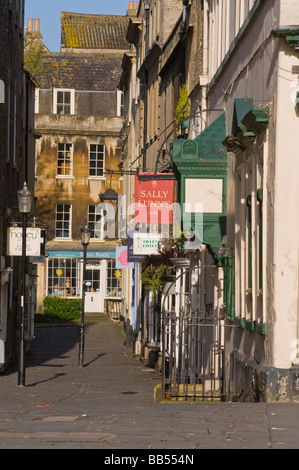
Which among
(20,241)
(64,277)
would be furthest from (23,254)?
(64,277)

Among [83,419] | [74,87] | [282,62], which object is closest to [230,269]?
[282,62]

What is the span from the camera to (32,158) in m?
39.5

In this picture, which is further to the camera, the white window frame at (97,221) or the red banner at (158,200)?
the white window frame at (97,221)

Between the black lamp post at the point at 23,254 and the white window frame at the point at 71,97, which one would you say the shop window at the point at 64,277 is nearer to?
the white window frame at the point at 71,97

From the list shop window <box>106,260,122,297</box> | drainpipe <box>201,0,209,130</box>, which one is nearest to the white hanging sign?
drainpipe <box>201,0,209,130</box>

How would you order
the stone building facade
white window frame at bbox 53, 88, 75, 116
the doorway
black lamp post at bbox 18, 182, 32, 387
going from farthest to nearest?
white window frame at bbox 53, 88, 75, 116 → the stone building facade → the doorway → black lamp post at bbox 18, 182, 32, 387

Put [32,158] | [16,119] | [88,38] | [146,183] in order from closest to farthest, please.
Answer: [146,183] → [16,119] → [32,158] → [88,38]

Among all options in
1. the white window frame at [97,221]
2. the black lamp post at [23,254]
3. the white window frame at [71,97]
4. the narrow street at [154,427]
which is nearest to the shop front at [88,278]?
the white window frame at [97,221]

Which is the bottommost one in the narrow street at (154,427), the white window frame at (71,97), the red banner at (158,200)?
the narrow street at (154,427)

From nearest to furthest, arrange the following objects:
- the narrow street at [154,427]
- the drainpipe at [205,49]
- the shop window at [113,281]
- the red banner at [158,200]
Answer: the narrow street at [154,427] → the drainpipe at [205,49] → the red banner at [158,200] → the shop window at [113,281]

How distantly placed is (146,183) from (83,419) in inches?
569

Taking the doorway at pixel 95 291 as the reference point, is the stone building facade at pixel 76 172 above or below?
above

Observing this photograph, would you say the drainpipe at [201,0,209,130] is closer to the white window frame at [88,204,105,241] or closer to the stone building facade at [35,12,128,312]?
the stone building facade at [35,12,128,312]
